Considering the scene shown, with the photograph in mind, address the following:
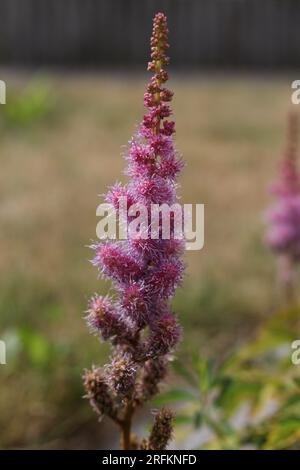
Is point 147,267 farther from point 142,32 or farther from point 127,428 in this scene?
point 142,32

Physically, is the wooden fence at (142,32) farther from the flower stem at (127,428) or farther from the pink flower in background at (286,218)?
the flower stem at (127,428)

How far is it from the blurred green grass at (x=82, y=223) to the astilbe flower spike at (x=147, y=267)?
8 centimetres

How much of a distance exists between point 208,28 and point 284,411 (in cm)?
1090

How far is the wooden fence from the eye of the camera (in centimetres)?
1206

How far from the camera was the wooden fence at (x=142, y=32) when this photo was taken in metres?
12.1

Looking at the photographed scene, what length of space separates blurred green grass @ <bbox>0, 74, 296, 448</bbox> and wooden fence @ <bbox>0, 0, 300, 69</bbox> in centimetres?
176

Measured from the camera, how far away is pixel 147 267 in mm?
1644
